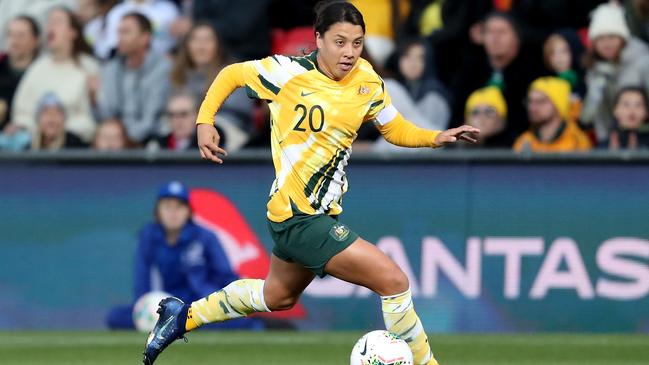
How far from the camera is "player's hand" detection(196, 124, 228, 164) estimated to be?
24.7 ft

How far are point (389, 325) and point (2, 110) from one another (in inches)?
270

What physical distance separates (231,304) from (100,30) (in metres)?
6.73

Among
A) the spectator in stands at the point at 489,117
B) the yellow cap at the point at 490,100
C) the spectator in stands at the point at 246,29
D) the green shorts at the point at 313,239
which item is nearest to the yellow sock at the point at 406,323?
the green shorts at the point at 313,239

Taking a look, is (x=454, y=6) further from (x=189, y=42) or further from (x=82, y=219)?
(x=82, y=219)

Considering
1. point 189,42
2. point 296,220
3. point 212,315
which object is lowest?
point 212,315

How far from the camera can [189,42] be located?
519 inches

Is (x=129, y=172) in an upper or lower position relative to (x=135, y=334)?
Answer: upper

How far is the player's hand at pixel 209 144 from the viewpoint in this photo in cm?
754

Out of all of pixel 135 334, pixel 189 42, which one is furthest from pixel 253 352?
pixel 189 42

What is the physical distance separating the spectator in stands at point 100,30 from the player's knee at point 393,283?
700cm

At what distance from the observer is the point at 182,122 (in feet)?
42.0

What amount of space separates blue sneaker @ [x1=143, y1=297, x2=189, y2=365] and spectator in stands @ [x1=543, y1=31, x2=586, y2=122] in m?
5.40

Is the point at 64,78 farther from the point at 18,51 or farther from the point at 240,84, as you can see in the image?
the point at 240,84

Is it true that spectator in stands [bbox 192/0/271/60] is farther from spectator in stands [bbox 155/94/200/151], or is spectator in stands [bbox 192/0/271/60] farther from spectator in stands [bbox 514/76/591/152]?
spectator in stands [bbox 514/76/591/152]
